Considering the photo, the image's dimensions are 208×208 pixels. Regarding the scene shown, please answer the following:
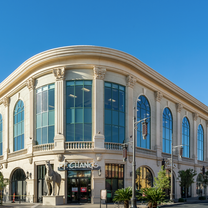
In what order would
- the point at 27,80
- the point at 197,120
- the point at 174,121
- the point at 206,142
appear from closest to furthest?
1. the point at 27,80
2. the point at 174,121
3. the point at 197,120
4. the point at 206,142

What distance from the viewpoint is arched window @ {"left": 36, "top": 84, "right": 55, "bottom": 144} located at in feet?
118

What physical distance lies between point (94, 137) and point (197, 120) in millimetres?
32829

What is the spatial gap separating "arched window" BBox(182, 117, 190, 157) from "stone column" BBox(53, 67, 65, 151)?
1070 inches

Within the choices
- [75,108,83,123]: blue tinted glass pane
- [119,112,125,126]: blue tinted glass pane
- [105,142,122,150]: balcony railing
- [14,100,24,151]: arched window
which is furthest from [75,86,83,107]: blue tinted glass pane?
[14,100,24,151]: arched window

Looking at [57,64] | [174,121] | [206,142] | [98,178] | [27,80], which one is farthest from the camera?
[206,142]

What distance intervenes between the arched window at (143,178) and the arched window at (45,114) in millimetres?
12555

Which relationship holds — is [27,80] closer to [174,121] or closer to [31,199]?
[31,199]

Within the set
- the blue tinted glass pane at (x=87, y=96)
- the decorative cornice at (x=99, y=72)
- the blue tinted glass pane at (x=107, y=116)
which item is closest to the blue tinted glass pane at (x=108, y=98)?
the blue tinted glass pane at (x=107, y=116)

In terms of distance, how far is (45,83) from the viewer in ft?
122

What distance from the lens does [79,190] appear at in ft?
109

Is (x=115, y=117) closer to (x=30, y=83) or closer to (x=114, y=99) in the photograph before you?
(x=114, y=99)

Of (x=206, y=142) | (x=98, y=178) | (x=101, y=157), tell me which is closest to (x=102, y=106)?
(x=101, y=157)

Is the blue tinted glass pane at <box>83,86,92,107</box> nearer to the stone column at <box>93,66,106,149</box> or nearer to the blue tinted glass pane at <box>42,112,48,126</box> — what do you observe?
the stone column at <box>93,66,106,149</box>

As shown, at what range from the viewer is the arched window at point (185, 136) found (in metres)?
53.7
